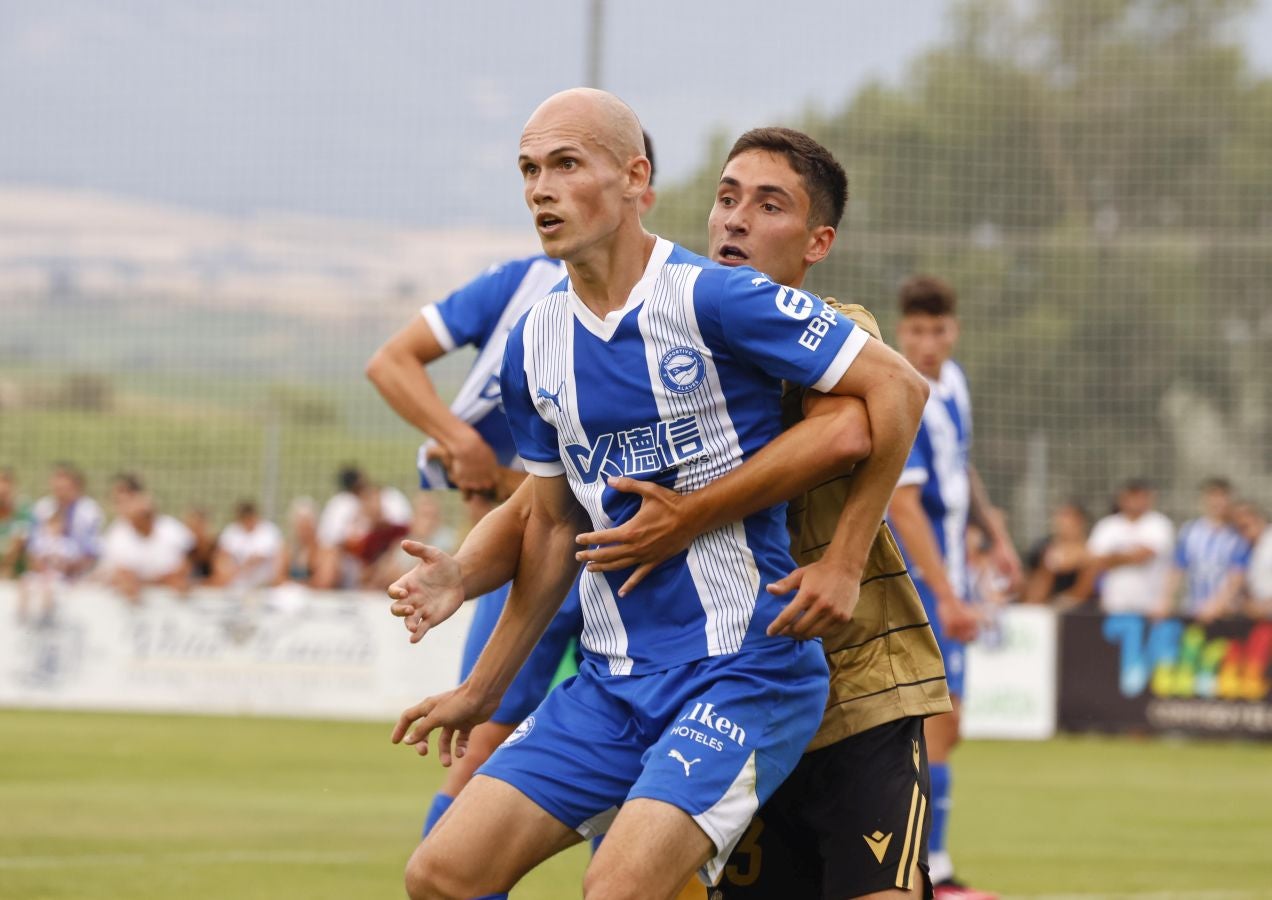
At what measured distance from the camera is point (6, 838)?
967 cm

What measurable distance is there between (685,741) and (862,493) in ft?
2.19

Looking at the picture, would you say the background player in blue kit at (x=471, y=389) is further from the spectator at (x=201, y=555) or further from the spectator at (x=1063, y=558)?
the spectator at (x=201, y=555)

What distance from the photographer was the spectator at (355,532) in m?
20.6

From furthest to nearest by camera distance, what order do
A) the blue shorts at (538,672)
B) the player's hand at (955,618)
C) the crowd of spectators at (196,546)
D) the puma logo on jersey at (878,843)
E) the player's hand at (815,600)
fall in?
1. the crowd of spectators at (196,546)
2. the player's hand at (955,618)
3. the blue shorts at (538,672)
4. the puma logo on jersey at (878,843)
5. the player's hand at (815,600)

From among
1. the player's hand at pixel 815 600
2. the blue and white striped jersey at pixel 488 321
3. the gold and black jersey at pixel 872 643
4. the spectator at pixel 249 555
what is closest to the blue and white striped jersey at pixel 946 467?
the blue and white striped jersey at pixel 488 321

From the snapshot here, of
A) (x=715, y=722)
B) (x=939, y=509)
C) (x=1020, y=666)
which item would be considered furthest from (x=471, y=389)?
(x=1020, y=666)

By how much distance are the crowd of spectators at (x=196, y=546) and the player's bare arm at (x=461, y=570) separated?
15661mm

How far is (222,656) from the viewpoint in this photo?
19.8m

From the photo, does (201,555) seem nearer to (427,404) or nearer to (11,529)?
(11,529)

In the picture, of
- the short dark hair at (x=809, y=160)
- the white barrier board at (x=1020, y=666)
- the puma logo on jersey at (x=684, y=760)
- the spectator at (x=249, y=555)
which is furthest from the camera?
the spectator at (x=249, y=555)

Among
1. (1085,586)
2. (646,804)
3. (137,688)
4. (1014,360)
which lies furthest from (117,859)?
(1014,360)

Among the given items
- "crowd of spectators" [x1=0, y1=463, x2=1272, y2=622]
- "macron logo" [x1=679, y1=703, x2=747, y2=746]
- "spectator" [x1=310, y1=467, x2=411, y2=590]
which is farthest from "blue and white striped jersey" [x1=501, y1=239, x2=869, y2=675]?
"spectator" [x1=310, y1=467, x2=411, y2=590]

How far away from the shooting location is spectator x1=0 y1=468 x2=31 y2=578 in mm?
21062

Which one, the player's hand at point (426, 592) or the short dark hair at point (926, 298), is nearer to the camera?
the player's hand at point (426, 592)
